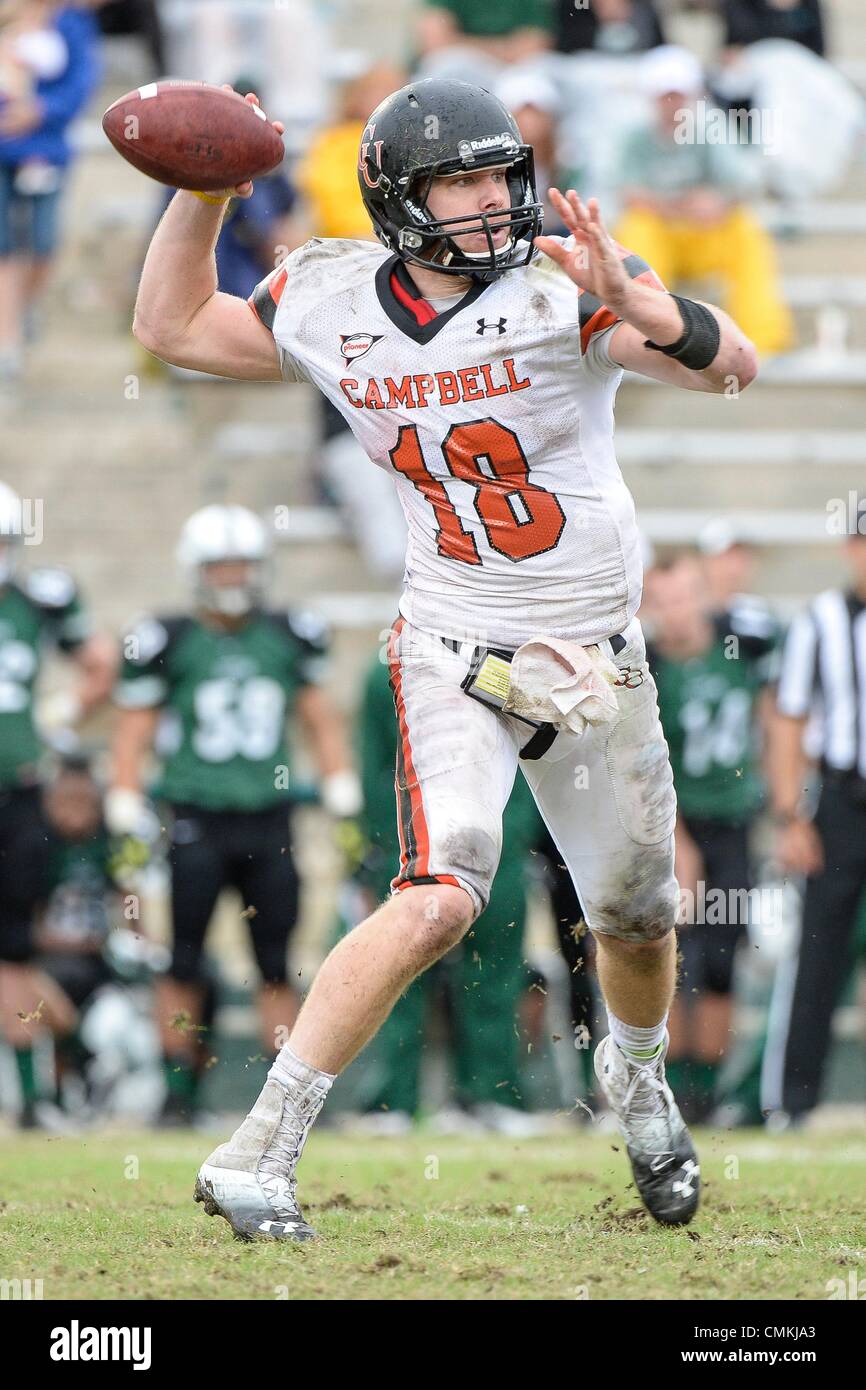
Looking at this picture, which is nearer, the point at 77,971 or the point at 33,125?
the point at 77,971

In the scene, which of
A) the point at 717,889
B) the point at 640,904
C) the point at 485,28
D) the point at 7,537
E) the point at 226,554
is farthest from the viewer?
A: the point at 485,28

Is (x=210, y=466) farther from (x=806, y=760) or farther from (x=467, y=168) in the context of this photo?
(x=467, y=168)

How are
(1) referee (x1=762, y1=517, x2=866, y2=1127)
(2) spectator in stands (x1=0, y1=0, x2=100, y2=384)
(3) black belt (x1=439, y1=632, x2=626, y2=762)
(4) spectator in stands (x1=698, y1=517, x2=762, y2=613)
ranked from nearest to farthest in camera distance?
1. (3) black belt (x1=439, y1=632, x2=626, y2=762)
2. (1) referee (x1=762, y1=517, x2=866, y2=1127)
3. (4) spectator in stands (x1=698, y1=517, x2=762, y2=613)
4. (2) spectator in stands (x1=0, y1=0, x2=100, y2=384)

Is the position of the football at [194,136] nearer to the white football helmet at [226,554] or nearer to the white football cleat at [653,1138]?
the white football cleat at [653,1138]

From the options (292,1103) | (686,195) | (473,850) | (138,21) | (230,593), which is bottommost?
(292,1103)

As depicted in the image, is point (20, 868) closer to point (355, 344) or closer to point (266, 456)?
point (266, 456)

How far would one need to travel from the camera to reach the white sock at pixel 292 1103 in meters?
3.44

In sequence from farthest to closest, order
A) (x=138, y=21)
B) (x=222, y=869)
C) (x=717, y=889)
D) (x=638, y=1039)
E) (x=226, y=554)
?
(x=138, y=21) < (x=226, y=554) < (x=717, y=889) < (x=222, y=869) < (x=638, y=1039)

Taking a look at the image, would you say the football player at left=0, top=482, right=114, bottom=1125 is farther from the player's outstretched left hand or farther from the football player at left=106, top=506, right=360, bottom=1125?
the player's outstretched left hand

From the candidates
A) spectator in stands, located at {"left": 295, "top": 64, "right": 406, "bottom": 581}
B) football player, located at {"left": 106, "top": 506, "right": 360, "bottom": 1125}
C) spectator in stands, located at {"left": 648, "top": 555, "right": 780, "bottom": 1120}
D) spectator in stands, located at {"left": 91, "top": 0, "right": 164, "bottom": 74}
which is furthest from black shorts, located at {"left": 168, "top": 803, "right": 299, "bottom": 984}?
spectator in stands, located at {"left": 91, "top": 0, "right": 164, "bottom": 74}

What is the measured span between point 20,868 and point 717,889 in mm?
2367

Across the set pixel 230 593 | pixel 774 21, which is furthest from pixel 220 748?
pixel 774 21

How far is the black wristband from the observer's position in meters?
3.38

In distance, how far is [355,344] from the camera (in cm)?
367
